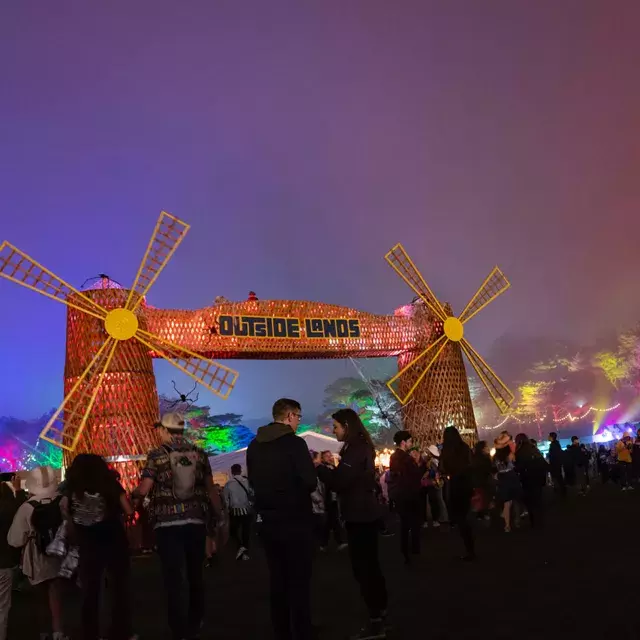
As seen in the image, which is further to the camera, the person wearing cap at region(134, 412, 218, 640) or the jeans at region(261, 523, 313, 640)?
the person wearing cap at region(134, 412, 218, 640)

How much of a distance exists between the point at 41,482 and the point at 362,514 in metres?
2.90

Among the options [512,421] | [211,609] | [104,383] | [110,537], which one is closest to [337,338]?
[104,383]

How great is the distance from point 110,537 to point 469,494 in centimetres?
455

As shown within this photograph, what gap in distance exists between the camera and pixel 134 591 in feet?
27.7

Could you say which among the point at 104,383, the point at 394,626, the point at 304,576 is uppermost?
the point at 104,383

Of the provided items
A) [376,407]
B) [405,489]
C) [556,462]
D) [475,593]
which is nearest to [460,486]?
[405,489]

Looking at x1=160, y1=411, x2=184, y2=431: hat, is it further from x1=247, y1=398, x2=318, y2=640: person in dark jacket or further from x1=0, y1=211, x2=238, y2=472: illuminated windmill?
x1=0, y1=211, x2=238, y2=472: illuminated windmill

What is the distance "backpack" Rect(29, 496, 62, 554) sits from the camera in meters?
5.49

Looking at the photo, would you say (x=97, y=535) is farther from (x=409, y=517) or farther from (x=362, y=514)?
(x=409, y=517)

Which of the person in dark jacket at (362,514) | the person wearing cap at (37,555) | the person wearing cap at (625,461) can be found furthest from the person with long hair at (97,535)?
the person wearing cap at (625,461)

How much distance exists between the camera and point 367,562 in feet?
16.7

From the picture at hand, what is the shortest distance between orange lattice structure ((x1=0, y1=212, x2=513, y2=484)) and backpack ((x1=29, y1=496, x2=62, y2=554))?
10.6 meters

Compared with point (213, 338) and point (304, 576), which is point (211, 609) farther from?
point (213, 338)

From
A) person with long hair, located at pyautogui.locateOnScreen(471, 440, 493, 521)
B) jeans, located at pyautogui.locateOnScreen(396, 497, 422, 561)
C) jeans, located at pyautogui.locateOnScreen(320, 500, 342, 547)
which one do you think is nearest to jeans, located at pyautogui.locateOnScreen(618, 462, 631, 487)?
person with long hair, located at pyautogui.locateOnScreen(471, 440, 493, 521)
